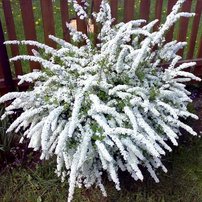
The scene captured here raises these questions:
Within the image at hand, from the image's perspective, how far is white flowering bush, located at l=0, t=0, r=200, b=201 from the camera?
2.44 meters

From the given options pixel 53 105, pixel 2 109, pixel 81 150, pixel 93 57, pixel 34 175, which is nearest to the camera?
pixel 81 150

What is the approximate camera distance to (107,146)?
8.24 ft

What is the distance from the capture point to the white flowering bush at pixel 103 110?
2.44 m

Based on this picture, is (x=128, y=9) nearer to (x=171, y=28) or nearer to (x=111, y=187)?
(x=171, y=28)

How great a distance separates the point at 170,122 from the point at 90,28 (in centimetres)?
113

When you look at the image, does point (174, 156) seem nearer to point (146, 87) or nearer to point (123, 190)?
point (123, 190)

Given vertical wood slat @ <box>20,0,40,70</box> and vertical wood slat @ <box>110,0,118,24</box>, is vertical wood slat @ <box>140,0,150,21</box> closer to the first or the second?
vertical wood slat @ <box>110,0,118,24</box>

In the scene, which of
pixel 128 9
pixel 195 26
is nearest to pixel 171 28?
pixel 195 26

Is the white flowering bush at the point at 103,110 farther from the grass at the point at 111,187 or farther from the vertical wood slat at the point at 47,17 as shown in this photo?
the vertical wood slat at the point at 47,17

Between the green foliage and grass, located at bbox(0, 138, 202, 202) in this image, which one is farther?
grass, located at bbox(0, 138, 202, 202)

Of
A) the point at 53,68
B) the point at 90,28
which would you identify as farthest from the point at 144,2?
the point at 53,68

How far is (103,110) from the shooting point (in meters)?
2.44

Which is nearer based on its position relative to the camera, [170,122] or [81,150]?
[81,150]

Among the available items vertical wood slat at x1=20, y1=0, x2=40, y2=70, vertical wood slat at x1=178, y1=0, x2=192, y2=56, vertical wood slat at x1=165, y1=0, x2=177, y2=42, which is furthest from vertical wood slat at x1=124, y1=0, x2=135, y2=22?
vertical wood slat at x1=20, y1=0, x2=40, y2=70
